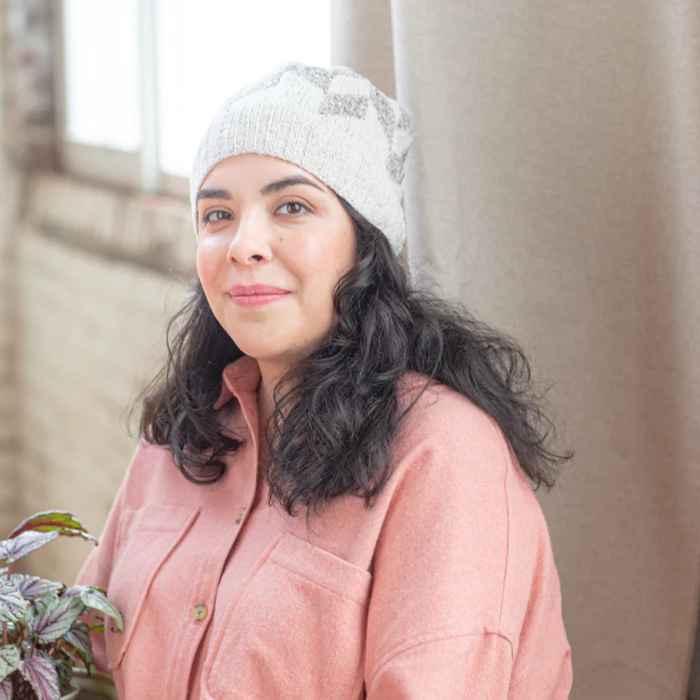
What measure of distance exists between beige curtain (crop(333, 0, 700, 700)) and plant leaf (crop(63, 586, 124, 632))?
2.36ft

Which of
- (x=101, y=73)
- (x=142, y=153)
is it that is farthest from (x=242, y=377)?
(x=101, y=73)

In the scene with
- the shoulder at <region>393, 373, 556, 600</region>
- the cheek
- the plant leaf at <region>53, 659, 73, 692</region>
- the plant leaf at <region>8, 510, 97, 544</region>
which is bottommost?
the plant leaf at <region>53, 659, 73, 692</region>

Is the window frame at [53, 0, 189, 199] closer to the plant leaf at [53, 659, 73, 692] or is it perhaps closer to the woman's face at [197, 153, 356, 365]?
the woman's face at [197, 153, 356, 365]

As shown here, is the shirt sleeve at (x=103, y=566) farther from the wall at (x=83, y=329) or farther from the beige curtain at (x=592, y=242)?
the wall at (x=83, y=329)

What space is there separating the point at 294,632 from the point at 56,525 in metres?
0.45

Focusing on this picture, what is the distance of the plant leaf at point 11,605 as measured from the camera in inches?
47.1

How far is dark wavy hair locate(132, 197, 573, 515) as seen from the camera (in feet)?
4.07

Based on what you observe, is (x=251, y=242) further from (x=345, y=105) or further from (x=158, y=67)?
(x=158, y=67)

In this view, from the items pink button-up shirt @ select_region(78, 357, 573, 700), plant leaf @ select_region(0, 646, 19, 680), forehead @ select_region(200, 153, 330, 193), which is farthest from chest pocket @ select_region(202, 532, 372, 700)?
forehead @ select_region(200, 153, 330, 193)

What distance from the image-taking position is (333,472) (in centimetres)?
123

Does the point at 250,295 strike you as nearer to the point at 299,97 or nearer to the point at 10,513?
the point at 299,97

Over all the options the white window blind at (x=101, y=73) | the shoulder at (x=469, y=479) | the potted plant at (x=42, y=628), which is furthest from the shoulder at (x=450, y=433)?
the white window blind at (x=101, y=73)

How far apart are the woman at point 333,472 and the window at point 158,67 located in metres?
1.10

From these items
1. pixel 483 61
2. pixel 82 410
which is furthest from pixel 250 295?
pixel 82 410
